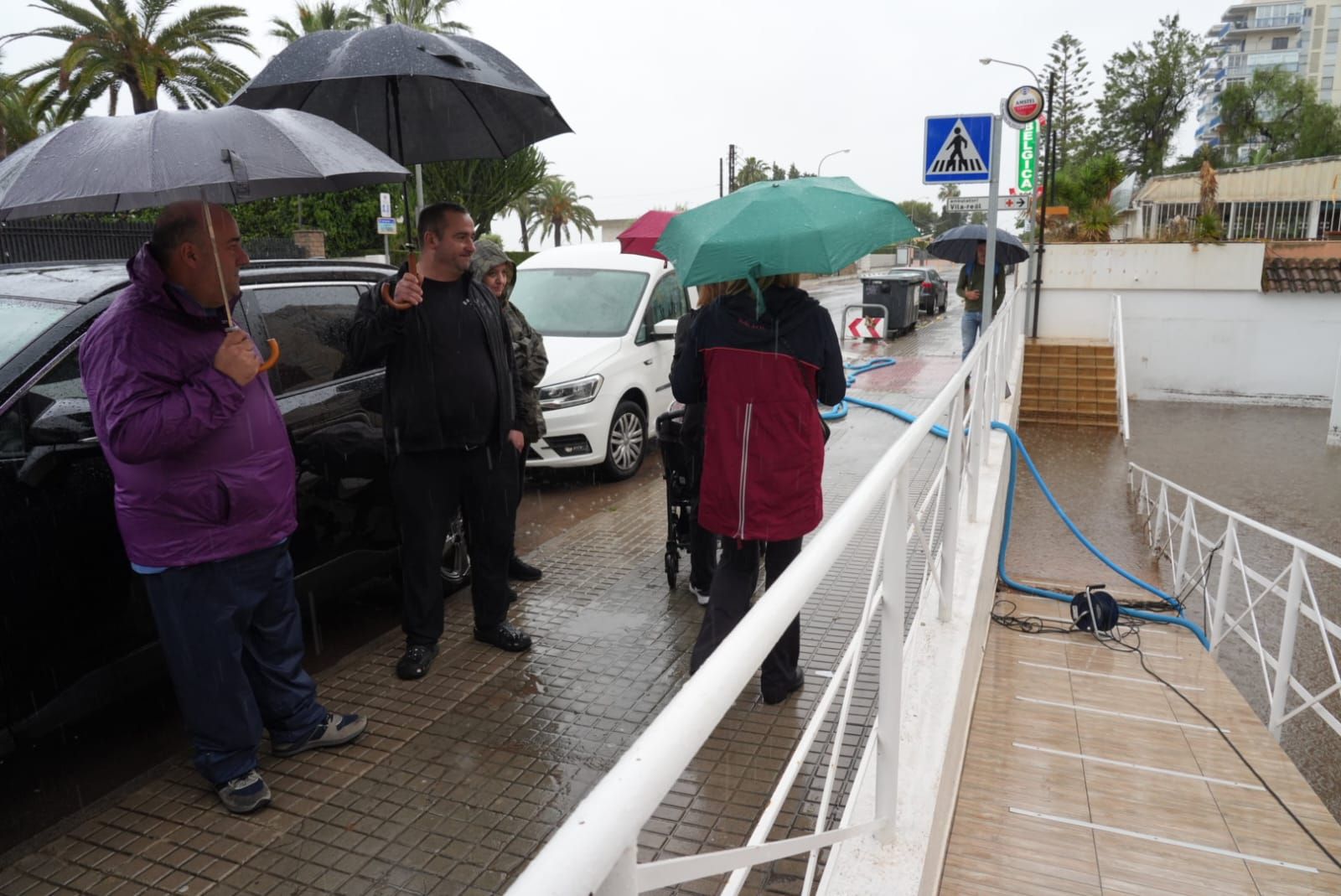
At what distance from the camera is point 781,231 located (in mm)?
3145

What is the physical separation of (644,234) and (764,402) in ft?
8.93

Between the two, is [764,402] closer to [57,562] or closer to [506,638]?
[506,638]

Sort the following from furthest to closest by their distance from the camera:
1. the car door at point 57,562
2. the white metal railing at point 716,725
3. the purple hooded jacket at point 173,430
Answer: the car door at point 57,562
the purple hooded jacket at point 173,430
the white metal railing at point 716,725

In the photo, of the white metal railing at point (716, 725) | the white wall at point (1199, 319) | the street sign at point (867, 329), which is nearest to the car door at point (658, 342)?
the white metal railing at point (716, 725)

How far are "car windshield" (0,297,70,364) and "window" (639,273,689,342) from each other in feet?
17.4

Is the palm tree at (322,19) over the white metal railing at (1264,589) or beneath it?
over

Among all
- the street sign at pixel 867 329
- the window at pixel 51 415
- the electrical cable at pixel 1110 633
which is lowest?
the electrical cable at pixel 1110 633

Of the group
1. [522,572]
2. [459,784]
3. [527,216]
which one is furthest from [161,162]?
[527,216]

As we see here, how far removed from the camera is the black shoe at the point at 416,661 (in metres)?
4.03

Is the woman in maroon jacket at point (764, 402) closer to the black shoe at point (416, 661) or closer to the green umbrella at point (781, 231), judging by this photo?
the green umbrella at point (781, 231)

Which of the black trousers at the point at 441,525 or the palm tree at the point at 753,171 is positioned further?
the palm tree at the point at 753,171

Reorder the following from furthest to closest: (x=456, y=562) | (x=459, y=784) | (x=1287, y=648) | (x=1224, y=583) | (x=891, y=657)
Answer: (x=1224, y=583) → (x=1287, y=648) → (x=456, y=562) → (x=459, y=784) → (x=891, y=657)

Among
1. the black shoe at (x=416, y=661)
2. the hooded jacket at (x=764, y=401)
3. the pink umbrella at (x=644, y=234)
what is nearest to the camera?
the hooded jacket at (x=764, y=401)

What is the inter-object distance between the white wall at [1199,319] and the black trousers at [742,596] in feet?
59.7
